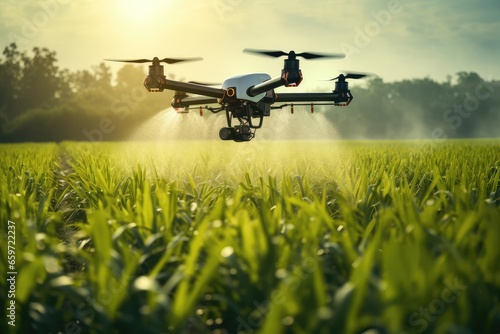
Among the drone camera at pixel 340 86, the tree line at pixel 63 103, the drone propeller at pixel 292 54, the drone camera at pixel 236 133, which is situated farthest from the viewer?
the tree line at pixel 63 103

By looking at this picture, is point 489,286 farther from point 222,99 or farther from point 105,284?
point 222,99

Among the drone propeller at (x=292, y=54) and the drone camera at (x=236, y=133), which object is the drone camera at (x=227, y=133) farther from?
the drone propeller at (x=292, y=54)

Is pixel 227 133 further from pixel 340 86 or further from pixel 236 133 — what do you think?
pixel 340 86

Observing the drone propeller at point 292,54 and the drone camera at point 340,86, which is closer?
the drone propeller at point 292,54

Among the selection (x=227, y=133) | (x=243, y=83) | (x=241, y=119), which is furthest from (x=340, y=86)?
(x=227, y=133)

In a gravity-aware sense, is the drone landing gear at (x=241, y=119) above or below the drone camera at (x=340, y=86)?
below

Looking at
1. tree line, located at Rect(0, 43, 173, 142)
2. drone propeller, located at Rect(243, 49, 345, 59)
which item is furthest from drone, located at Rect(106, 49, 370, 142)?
tree line, located at Rect(0, 43, 173, 142)

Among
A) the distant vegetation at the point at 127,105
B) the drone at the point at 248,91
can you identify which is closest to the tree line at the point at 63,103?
the distant vegetation at the point at 127,105
